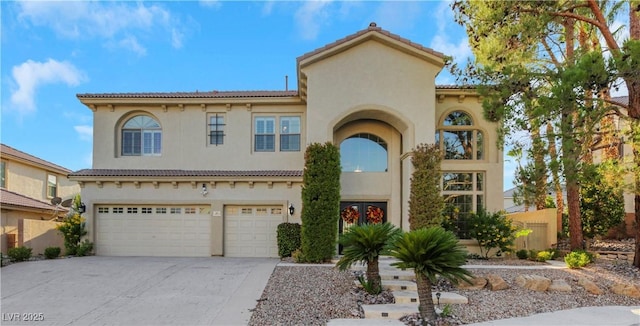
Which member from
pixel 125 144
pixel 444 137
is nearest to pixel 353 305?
pixel 444 137

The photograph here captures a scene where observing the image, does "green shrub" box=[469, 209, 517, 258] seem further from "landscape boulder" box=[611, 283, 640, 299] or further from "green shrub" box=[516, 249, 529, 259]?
"landscape boulder" box=[611, 283, 640, 299]

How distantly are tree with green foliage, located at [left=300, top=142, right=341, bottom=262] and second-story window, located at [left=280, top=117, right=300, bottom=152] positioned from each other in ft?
9.15

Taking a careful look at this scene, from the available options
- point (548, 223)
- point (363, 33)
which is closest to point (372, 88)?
point (363, 33)

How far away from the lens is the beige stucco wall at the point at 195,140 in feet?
49.5

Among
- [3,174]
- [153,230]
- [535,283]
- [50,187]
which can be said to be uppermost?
[3,174]

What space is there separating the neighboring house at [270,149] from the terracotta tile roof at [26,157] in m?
7.78

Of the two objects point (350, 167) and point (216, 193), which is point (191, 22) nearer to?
point (216, 193)

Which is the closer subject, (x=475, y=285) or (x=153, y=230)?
(x=475, y=285)

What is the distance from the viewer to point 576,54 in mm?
10023

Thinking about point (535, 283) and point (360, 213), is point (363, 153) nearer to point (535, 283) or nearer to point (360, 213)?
point (360, 213)

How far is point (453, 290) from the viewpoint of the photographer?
28.7ft

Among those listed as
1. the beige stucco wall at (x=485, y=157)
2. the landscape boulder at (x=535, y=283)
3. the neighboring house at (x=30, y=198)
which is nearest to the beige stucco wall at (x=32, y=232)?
the neighboring house at (x=30, y=198)

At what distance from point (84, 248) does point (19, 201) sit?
282 inches

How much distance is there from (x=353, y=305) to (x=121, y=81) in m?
14.0
